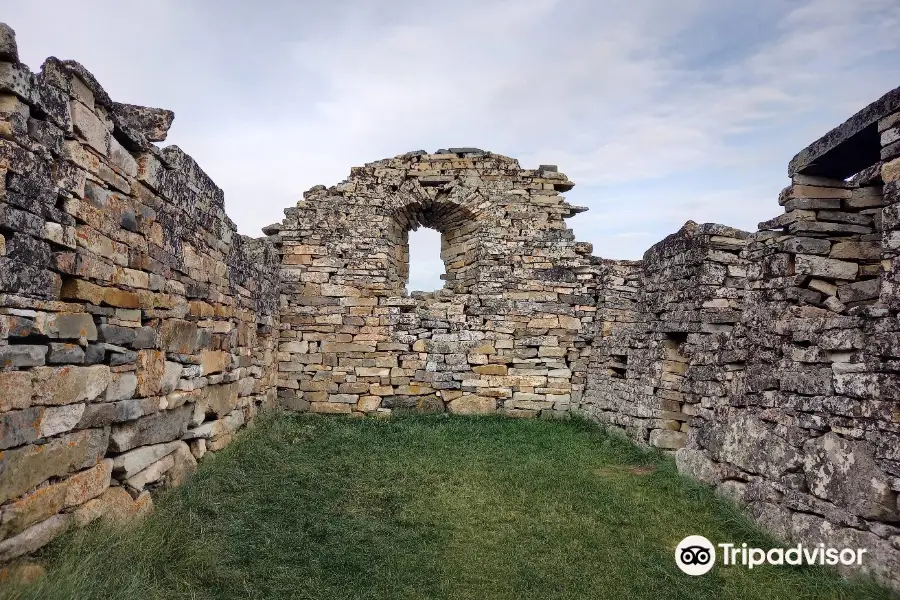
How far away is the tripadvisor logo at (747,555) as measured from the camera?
163 inches

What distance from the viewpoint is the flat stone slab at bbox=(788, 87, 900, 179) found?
4355 mm

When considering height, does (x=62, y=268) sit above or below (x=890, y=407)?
above

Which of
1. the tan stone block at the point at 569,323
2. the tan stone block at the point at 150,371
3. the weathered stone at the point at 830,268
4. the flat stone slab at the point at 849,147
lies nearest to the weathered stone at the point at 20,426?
the tan stone block at the point at 150,371

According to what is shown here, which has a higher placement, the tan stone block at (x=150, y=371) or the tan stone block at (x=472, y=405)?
the tan stone block at (x=150, y=371)

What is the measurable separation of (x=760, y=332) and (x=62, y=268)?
5.79 m

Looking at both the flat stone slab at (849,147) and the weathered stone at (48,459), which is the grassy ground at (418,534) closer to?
the weathered stone at (48,459)

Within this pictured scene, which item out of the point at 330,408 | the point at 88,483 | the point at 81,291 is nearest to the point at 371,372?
the point at 330,408

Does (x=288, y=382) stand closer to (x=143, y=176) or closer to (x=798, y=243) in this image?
(x=143, y=176)

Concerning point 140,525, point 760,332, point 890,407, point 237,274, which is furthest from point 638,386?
point 140,525

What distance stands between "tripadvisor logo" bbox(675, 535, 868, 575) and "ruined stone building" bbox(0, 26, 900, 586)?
0.32ft

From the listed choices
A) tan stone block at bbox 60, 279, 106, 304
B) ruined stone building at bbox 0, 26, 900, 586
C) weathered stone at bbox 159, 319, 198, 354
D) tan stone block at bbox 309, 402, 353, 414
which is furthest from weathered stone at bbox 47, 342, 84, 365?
tan stone block at bbox 309, 402, 353, 414

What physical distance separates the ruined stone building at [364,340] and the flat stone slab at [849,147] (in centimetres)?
2

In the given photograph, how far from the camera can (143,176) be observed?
5008 mm

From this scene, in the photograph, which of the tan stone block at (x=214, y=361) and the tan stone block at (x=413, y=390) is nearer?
the tan stone block at (x=214, y=361)
